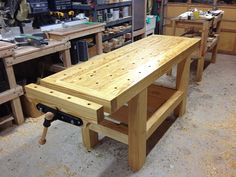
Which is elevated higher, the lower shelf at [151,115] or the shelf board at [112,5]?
the shelf board at [112,5]

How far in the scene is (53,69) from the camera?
2857 mm

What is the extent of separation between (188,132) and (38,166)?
140cm

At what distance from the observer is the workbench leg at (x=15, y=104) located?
2.16 meters

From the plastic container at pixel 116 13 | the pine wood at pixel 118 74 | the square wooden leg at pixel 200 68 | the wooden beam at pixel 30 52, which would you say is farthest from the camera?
the plastic container at pixel 116 13

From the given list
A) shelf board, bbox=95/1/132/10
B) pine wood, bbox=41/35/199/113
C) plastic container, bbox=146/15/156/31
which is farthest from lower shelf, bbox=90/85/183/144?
plastic container, bbox=146/15/156/31

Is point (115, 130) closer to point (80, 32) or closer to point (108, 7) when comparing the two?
point (80, 32)

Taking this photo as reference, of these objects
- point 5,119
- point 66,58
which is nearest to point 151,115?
point 66,58

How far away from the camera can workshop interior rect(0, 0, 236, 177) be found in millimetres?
1406

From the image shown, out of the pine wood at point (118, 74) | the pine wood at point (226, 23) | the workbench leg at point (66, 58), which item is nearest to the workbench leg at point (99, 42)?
the workbench leg at point (66, 58)

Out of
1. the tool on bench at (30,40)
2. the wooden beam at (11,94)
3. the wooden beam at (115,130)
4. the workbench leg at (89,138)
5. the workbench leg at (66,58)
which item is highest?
the tool on bench at (30,40)

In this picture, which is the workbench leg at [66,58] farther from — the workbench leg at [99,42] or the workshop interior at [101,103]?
the workbench leg at [99,42]

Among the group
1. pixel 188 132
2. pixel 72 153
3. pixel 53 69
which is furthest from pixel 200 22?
pixel 72 153

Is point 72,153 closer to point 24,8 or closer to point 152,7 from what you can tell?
point 24,8

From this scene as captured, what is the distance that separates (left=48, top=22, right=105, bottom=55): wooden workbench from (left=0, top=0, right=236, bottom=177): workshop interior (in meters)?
0.01
